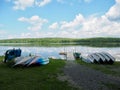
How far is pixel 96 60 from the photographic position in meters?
29.1

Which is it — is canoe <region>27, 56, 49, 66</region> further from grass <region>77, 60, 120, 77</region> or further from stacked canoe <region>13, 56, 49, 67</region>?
grass <region>77, 60, 120, 77</region>

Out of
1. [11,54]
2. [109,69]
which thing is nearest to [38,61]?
[11,54]

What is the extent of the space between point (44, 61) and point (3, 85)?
12476 mm

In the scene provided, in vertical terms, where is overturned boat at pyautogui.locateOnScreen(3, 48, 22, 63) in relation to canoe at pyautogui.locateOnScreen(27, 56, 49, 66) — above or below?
above

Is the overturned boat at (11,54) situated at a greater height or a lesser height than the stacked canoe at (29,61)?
greater

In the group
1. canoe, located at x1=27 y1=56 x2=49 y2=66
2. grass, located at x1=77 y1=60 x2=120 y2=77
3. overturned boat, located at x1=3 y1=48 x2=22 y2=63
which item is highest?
overturned boat, located at x1=3 y1=48 x2=22 y2=63

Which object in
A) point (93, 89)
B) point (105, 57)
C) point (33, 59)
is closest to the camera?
point (93, 89)

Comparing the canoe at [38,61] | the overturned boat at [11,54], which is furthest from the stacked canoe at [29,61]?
the overturned boat at [11,54]

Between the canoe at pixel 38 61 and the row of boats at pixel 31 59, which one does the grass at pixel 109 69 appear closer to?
the row of boats at pixel 31 59

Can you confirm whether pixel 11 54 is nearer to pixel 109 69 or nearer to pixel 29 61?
pixel 29 61

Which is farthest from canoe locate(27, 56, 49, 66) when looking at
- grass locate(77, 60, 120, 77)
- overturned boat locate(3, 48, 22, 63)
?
grass locate(77, 60, 120, 77)

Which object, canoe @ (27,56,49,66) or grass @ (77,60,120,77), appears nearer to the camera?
grass @ (77,60,120,77)

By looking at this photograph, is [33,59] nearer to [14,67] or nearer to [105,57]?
[14,67]

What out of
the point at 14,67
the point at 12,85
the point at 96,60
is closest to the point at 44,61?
the point at 14,67
